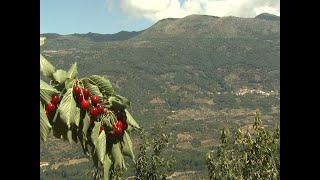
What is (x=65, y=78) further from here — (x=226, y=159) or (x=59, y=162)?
(x=59, y=162)

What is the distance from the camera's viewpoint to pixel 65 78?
185cm

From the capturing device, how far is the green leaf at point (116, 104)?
1.94 metres

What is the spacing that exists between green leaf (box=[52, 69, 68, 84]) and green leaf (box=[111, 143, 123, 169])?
1.13 ft

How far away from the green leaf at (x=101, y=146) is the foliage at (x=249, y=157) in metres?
8.78

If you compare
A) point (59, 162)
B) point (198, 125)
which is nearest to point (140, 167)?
point (59, 162)

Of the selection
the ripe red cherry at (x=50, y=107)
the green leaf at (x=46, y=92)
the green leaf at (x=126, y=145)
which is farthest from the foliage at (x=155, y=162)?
the green leaf at (x=46, y=92)

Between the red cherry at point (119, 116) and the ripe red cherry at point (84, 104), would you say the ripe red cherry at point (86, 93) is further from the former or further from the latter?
the red cherry at point (119, 116)

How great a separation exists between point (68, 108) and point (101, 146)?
0.22 metres

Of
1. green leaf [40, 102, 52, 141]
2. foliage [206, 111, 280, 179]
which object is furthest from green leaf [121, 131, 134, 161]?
foliage [206, 111, 280, 179]

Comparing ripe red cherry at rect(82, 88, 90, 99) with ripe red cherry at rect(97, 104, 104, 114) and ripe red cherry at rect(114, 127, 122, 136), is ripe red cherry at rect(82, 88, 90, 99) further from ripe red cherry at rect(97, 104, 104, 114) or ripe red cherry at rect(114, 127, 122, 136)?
ripe red cherry at rect(114, 127, 122, 136)
